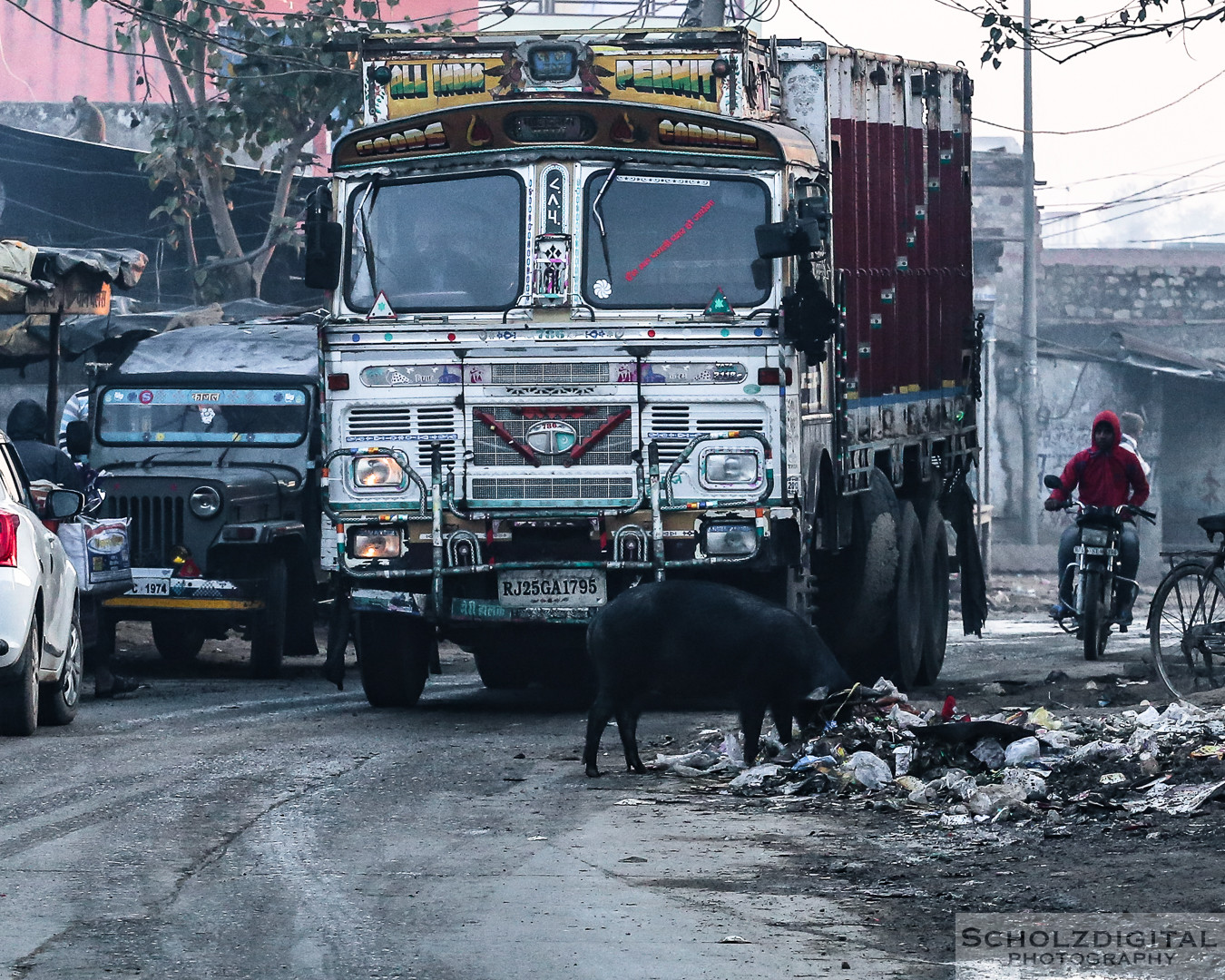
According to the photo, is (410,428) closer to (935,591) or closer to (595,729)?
(595,729)

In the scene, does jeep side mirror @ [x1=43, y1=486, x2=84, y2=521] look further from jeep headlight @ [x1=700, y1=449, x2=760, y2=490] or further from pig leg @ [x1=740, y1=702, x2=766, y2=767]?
pig leg @ [x1=740, y1=702, x2=766, y2=767]

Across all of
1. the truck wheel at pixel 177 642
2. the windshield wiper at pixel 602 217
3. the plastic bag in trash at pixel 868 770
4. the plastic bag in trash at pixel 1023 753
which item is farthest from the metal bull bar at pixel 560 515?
the truck wheel at pixel 177 642

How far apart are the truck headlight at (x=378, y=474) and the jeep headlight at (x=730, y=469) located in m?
1.67

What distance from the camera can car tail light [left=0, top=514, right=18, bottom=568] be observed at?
10.2 meters

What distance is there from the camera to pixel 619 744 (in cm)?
1038

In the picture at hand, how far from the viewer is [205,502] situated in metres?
14.2

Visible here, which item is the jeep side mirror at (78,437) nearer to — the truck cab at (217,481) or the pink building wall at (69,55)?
the truck cab at (217,481)

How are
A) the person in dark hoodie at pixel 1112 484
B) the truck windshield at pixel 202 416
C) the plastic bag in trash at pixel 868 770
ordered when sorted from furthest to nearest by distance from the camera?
the person in dark hoodie at pixel 1112 484
the truck windshield at pixel 202 416
the plastic bag in trash at pixel 868 770

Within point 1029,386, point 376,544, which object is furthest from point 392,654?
point 1029,386

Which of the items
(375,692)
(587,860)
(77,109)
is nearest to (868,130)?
(375,692)

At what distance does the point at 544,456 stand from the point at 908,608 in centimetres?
340

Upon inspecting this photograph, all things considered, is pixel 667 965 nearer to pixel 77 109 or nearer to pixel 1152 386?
pixel 77 109

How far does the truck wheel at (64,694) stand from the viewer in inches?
440

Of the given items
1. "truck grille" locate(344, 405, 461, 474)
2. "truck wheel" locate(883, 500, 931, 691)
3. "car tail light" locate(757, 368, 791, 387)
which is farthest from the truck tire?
"truck grille" locate(344, 405, 461, 474)
